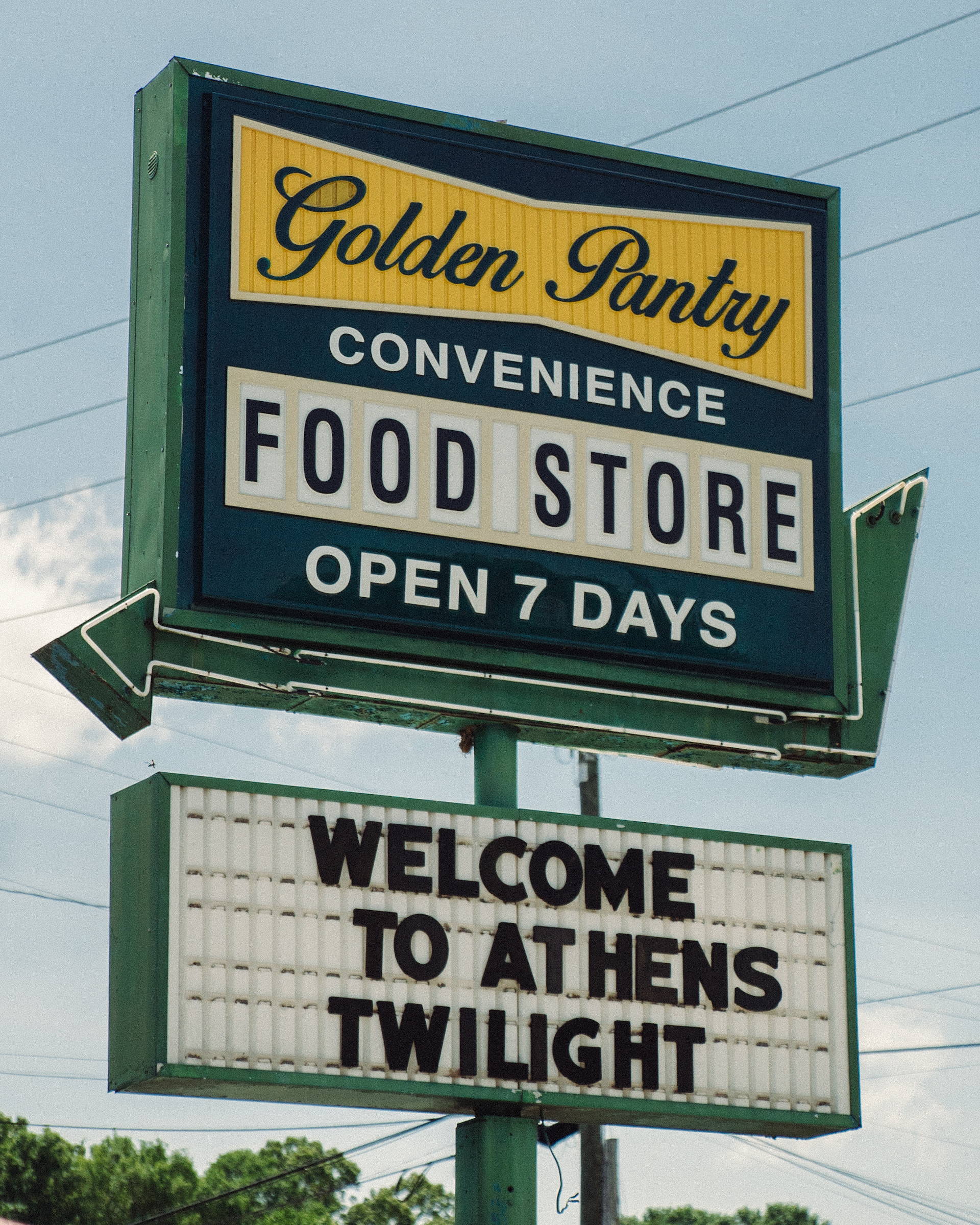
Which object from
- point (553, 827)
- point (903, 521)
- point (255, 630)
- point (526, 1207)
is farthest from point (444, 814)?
point (903, 521)

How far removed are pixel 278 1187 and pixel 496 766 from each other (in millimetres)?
44704

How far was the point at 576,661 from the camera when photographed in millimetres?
12211

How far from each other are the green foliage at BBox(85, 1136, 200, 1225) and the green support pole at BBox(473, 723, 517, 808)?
43.3m

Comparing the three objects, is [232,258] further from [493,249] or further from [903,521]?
[903,521]

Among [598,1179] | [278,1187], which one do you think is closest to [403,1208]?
[278,1187]

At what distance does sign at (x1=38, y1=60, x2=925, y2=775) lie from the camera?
1162cm

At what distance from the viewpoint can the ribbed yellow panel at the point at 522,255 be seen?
39.7ft

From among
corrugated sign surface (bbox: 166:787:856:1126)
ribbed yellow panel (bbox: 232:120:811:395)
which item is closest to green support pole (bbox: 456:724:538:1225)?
corrugated sign surface (bbox: 166:787:856:1126)

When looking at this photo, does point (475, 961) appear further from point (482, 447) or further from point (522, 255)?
point (522, 255)

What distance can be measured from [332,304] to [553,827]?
320cm

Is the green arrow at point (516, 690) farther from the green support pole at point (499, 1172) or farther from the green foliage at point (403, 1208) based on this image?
the green foliage at point (403, 1208)

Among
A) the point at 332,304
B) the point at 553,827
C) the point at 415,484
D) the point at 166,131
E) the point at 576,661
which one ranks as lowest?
the point at 553,827

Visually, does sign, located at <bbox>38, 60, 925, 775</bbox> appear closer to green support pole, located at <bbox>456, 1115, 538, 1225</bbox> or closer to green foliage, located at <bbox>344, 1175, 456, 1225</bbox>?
green support pole, located at <bbox>456, 1115, 538, 1225</bbox>

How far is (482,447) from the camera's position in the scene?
12250 millimetres
